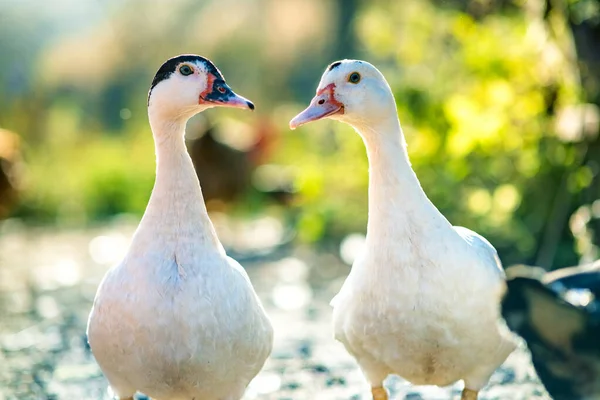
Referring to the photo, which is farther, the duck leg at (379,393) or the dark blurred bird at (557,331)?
the duck leg at (379,393)

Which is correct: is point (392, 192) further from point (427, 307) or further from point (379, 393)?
point (379, 393)

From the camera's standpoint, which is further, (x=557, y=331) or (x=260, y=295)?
(x=260, y=295)

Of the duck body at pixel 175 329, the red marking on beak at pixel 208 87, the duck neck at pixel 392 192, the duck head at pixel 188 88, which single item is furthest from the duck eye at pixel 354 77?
the duck body at pixel 175 329

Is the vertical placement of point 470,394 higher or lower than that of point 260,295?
lower

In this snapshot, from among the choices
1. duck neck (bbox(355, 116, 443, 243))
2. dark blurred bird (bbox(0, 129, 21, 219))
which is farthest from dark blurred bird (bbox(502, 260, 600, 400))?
dark blurred bird (bbox(0, 129, 21, 219))

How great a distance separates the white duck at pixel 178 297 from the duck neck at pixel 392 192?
1.83 feet

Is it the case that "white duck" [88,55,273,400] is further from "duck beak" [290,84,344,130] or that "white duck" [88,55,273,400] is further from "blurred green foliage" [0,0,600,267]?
"blurred green foliage" [0,0,600,267]

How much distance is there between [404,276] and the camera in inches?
145

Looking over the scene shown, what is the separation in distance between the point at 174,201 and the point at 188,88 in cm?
45

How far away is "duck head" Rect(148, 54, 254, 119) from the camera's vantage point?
3.72m

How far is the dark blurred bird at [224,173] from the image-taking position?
10.7m

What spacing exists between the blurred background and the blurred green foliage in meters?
0.02

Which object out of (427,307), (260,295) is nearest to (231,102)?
(427,307)

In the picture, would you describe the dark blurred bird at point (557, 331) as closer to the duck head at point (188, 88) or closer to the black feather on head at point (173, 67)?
the duck head at point (188, 88)
